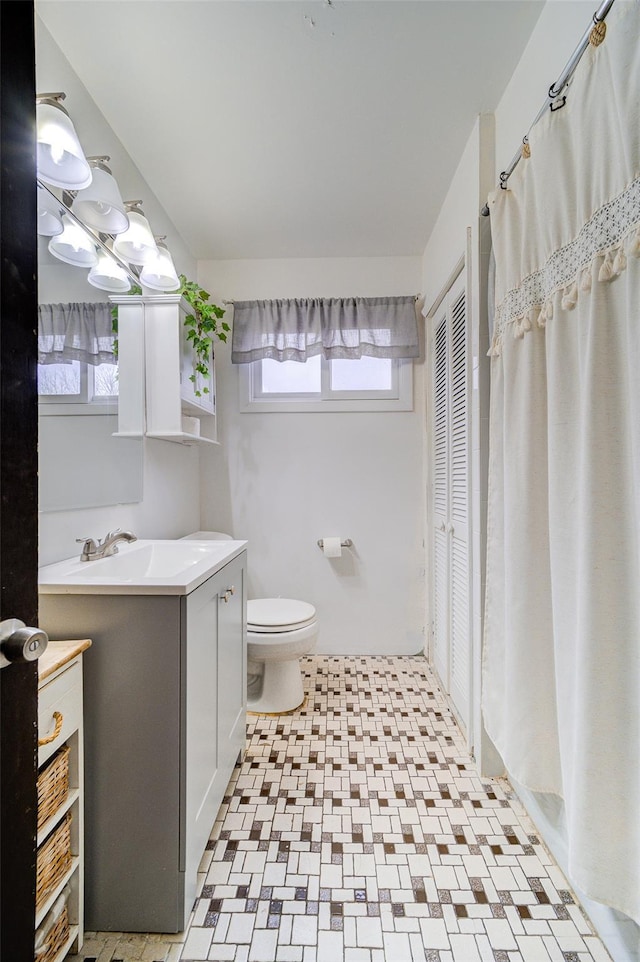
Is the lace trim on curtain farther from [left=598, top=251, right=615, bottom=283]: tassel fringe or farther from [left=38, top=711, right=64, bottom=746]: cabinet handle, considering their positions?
[left=38, top=711, right=64, bottom=746]: cabinet handle

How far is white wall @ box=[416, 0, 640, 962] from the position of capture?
105cm

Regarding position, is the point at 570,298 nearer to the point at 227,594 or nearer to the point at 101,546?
the point at 227,594

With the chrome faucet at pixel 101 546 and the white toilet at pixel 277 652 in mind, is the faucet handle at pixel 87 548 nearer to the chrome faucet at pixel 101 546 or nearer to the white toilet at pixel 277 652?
the chrome faucet at pixel 101 546

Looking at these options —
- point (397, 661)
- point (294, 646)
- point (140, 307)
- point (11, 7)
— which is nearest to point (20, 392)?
point (11, 7)

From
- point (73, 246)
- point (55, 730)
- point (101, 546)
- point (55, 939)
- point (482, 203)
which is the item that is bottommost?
point (55, 939)

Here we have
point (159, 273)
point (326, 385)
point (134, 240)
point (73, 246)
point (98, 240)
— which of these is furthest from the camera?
point (326, 385)

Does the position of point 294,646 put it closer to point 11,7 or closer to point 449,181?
point 11,7

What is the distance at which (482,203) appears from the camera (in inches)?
62.4

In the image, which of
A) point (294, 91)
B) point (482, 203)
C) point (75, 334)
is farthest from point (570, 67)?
point (75, 334)

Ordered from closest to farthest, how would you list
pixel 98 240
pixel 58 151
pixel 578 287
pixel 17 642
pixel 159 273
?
1. pixel 17 642
2. pixel 578 287
3. pixel 58 151
4. pixel 98 240
5. pixel 159 273

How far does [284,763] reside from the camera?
171cm

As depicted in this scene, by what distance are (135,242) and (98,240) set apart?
15 cm

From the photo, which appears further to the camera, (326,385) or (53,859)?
(326,385)

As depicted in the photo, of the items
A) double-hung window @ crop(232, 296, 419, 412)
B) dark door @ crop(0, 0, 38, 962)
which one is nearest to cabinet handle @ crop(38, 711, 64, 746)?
dark door @ crop(0, 0, 38, 962)
